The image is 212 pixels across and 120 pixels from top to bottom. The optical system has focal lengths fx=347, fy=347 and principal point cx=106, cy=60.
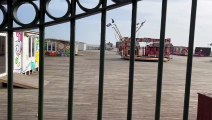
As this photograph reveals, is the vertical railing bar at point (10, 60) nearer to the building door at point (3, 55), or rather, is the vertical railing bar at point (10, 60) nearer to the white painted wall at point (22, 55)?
the building door at point (3, 55)

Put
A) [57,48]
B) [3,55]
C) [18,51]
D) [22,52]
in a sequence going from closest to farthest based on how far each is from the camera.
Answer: [3,55] → [18,51] → [22,52] → [57,48]

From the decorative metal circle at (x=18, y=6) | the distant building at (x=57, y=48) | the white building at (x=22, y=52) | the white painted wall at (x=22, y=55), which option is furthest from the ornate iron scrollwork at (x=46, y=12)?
the distant building at (x=57, y=48)

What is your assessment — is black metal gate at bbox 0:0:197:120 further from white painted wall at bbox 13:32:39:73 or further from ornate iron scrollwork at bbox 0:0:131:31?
white painted wall at bbox 13:32:39:73

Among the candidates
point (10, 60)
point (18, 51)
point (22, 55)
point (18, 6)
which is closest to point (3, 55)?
point (18, 51)

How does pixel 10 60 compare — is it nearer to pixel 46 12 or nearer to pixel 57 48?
pixel 46 12

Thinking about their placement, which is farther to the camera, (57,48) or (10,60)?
(57,48)

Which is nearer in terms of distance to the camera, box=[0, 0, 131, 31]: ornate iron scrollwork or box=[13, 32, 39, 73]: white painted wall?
box=[0, 0, 131, 31]: ornate iron scrollwork

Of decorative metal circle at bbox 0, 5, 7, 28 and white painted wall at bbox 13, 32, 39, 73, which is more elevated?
decorative metal circle at bbox 0, 5, 7, 28

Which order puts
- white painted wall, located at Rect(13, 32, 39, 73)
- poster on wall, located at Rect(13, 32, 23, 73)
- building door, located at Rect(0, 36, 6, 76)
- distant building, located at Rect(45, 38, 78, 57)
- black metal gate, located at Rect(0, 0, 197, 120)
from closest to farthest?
black metal gate, located at Rect(0, 0, 197, 120) < building door, located at Rect(0, 36, 6, 76) < poster on wall, located at Rect(13, 32, 23, 73) < white painted wall, located at Rect(13, 32, 39, 73) < distant building, located at Rect(45, 38, 78, 57)

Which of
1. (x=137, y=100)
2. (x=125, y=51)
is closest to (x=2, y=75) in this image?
(x=137, y=100)

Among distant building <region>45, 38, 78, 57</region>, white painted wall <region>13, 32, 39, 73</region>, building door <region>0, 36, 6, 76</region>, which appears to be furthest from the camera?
distant building <region>45, 38, 78, 57</region>

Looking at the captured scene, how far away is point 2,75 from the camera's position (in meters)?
12.4

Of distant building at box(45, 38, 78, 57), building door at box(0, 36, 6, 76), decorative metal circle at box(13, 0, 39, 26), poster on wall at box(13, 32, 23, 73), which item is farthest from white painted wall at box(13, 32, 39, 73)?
distant building at box(45, 38, 78, 57)

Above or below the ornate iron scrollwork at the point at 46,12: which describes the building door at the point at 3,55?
below
